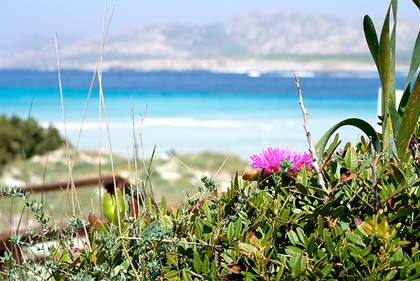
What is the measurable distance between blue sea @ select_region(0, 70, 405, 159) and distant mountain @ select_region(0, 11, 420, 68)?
177ft

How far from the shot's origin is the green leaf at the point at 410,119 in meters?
1.24

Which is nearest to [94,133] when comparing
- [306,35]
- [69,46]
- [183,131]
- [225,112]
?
[183,131]

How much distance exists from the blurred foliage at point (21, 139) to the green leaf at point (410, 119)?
32.1 feet

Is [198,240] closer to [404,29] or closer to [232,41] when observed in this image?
[404,29]

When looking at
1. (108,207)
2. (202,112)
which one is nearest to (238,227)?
(108,207)

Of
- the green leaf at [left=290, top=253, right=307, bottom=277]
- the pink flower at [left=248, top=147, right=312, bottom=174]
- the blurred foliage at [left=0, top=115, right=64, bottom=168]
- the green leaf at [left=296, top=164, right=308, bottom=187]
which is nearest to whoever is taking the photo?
the green leaf at [left=290, top=253, right=307, bottom=277]

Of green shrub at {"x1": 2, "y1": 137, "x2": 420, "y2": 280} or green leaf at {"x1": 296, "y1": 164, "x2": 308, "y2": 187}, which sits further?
green leaf at {"x1": 296, "y1": 164, "x2": 308, "y2": 187}

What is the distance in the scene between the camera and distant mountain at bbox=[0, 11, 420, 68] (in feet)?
338

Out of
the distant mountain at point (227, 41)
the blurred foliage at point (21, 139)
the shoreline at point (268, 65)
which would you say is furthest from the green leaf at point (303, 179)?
the distant mountain at point (227, 41)

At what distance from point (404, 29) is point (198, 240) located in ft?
402

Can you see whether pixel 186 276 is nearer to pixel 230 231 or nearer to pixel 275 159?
pixel 230 231

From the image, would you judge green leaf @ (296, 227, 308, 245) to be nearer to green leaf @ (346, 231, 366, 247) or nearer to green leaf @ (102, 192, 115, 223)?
green leaf @ (346, 231, 366, 247)

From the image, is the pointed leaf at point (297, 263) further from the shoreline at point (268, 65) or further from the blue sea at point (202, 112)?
the shoreline at point (268, 65)

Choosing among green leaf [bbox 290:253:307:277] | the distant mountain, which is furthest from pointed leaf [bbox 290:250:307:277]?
the distant mountain
